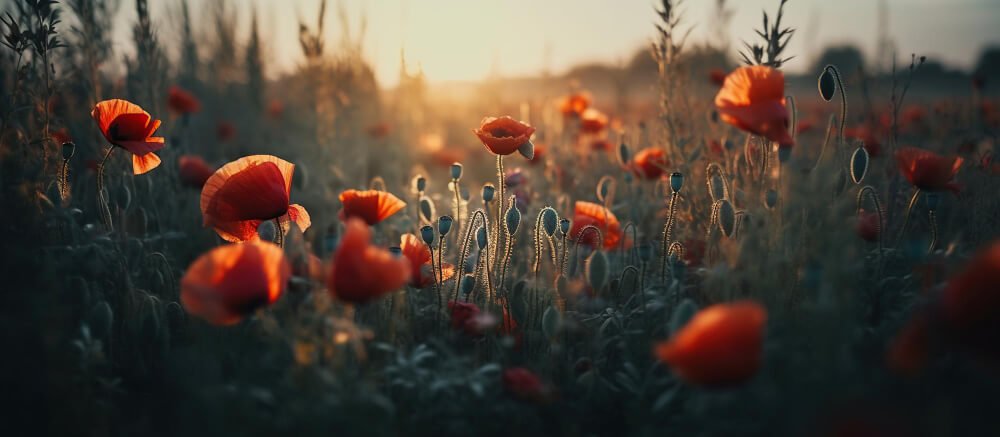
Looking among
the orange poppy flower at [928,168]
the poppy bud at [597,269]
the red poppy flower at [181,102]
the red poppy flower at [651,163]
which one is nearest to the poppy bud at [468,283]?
the poppy bud at [597,269]

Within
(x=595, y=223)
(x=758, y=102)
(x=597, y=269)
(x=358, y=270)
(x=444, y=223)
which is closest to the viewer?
(x=358, y=270)

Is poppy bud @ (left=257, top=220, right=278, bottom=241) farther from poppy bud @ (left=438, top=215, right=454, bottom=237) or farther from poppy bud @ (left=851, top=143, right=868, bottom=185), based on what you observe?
poppy bud @ (left=851, top=143, right=868, bottom=185)

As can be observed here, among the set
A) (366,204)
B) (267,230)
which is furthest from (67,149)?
(366,204)

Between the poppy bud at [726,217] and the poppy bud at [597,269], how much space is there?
0.44m

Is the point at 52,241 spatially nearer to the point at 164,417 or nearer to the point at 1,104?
the point at 164,417

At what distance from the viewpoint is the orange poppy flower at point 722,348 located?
4.08 ft

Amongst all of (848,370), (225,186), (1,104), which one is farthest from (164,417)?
(1,104)

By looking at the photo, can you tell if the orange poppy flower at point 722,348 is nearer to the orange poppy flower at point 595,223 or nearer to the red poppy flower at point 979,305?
the red poppy flower at point 979,305

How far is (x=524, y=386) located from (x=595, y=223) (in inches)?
42.6

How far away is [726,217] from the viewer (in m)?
2.22

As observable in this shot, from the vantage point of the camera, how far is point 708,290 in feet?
6.51

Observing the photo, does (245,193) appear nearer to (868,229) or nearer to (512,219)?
(512,219)

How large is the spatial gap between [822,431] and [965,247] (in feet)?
6.32

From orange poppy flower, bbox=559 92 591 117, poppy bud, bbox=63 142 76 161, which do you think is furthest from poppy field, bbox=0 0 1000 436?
orange poppy flower, bbox=559 92 591 117
